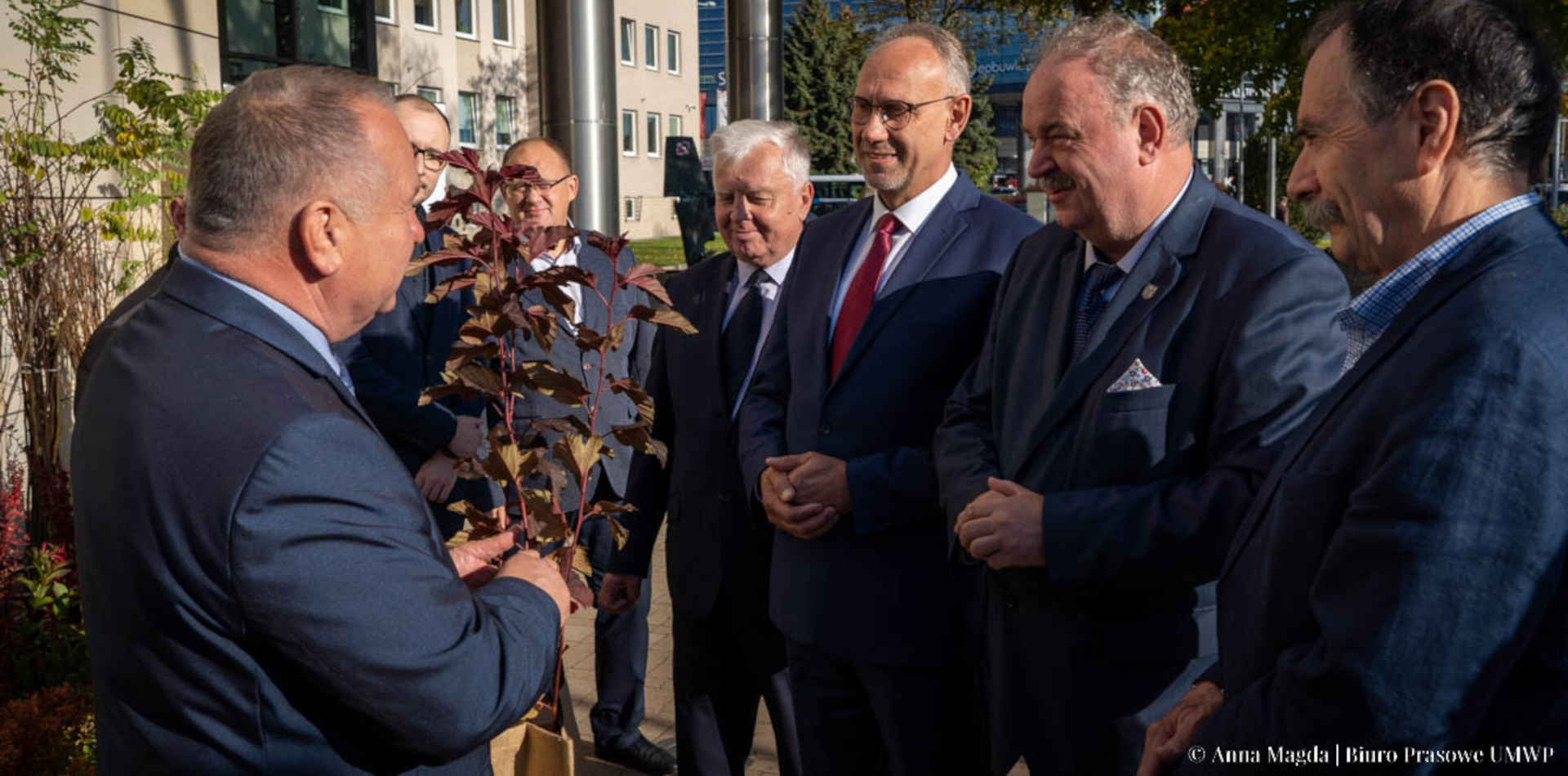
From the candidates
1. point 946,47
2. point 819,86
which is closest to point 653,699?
point 946,47

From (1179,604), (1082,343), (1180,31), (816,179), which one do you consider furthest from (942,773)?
(816,179)

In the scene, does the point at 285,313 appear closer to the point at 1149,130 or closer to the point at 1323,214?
the point at 1323,214

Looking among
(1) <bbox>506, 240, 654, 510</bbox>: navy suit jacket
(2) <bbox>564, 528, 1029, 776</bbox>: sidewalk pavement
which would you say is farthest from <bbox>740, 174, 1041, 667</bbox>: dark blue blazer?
(1) <bbox>506, 240, 654, 510</bbox>: navy suit jacket

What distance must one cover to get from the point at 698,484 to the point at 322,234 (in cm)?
217

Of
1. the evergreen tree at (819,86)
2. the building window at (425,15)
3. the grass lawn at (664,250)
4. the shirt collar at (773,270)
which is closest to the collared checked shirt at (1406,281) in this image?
the shirt collar at (773,270)

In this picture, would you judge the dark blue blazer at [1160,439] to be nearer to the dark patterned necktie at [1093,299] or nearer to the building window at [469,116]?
the dark patterned necktie at [1093,299]

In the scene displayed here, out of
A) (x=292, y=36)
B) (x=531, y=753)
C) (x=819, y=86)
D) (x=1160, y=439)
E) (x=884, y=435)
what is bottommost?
(x=531, y=753)

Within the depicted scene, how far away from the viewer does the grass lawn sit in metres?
32.6

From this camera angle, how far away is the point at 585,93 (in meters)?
10.7

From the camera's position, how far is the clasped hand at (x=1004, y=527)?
2.36 meters

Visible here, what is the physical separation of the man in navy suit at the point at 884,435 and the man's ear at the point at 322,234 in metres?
1.42

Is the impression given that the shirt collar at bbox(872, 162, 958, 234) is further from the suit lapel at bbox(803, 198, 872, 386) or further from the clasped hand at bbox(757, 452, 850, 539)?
the clasped hand at bbox(757, 452, 850, 539)

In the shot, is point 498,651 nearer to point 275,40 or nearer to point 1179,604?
point 1179,604

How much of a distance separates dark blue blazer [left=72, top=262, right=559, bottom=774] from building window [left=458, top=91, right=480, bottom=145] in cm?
3471
